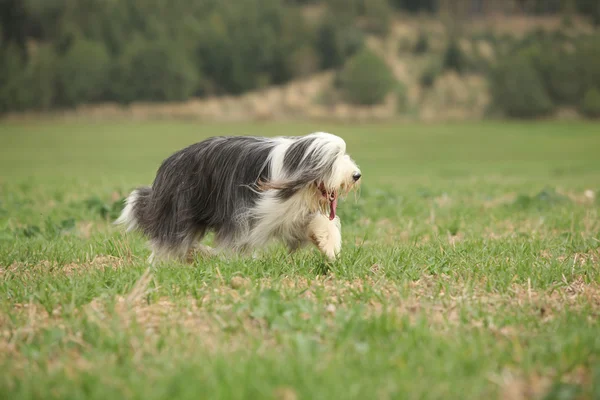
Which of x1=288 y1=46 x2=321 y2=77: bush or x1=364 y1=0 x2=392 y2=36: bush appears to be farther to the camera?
x1=364 y1=0 x2=392 y2=36: bush

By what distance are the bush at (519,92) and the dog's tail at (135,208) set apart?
212 feet

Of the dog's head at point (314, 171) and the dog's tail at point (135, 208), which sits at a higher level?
the dog's head at point (314, 171)

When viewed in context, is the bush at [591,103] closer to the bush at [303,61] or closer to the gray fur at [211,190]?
the bush at [303,61]

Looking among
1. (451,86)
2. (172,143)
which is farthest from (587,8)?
(172,143)

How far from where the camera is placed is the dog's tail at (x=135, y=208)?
697 cm

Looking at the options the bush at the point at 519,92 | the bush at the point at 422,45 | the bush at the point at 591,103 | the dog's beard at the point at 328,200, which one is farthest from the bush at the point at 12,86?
the dog's beard at the point at 328,200

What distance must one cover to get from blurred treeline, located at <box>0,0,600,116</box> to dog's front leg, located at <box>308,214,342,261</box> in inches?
2421

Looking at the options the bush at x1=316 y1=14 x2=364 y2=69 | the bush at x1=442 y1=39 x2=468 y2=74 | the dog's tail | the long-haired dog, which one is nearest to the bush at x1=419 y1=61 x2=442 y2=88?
the bush at x1=442 y1=39 x2=468 y2=74

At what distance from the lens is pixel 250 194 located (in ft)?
20.4

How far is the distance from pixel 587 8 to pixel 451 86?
36135 millimetres

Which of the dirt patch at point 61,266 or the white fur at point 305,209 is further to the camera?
the white fur at point 305,209

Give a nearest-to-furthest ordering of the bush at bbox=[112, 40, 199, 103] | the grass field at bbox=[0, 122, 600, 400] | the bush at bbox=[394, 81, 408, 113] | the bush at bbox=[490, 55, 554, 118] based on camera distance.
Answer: the grass field at bbox=[0, 122, 600, 400] → the bush at bbox=[490, 55, 554, 118] → the bush at bbox=[112, 40, 199, 103] → the bush at bbox=[394, 81, 408, 113]

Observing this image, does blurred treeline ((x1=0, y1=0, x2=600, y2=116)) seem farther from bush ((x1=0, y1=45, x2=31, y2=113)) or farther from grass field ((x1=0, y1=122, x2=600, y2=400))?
grass field ((x1=0, y1=122, x2=600, y2=400))

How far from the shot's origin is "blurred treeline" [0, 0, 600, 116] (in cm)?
6644
